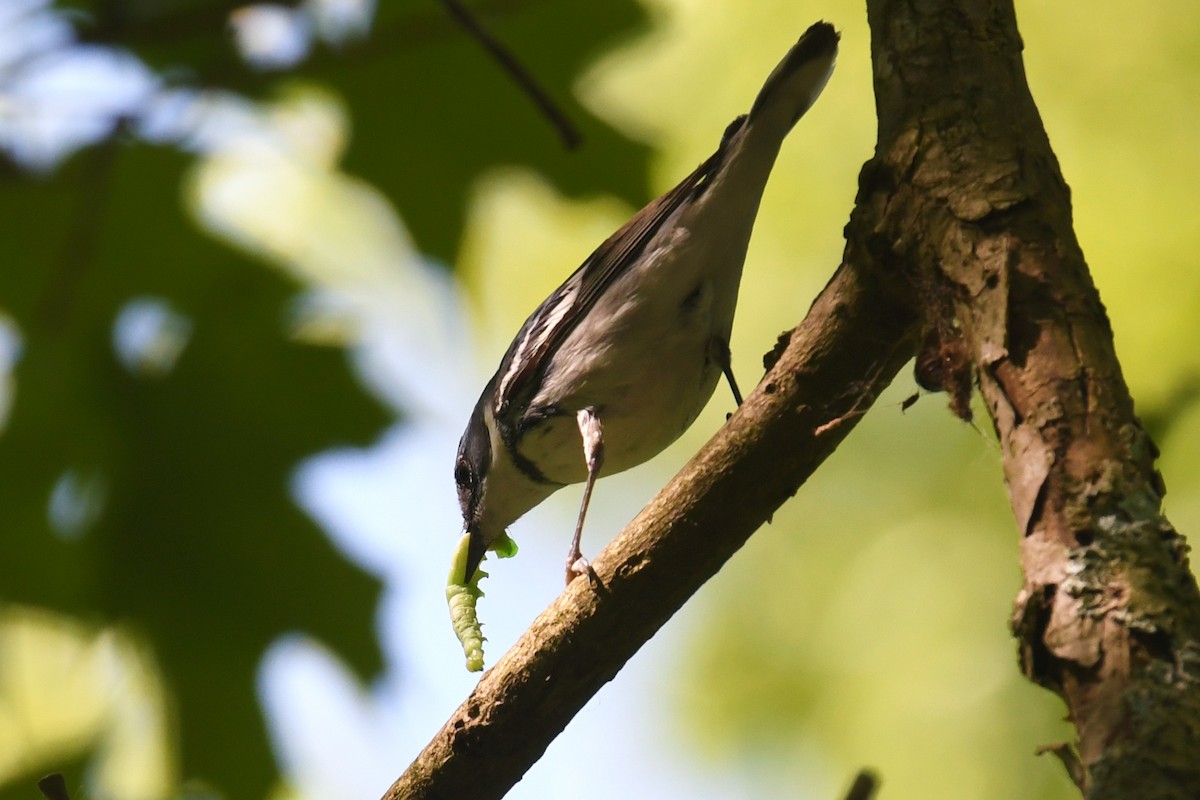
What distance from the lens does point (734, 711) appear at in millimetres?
3799

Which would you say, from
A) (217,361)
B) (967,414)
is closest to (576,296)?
(217,361)

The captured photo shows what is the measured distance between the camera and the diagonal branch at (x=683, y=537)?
2.03m

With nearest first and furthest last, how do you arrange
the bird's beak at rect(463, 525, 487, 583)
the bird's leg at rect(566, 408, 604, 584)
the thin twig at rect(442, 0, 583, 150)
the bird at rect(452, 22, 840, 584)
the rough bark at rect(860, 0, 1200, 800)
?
the rough bark at rect(860, 0, 1200, 800)
the thin twig at rect(442, 0, 583, 150)
the bird at rect(452, 22, 840, 584)
the bird's leg at rect(566, 408, 604, 584)
the bird's beak at rect(463, 525, 487, 583)

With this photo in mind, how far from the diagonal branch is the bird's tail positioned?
1.10 m

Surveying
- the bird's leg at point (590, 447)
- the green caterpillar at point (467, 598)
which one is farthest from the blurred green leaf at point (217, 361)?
the bird's leg at point (590, 447)

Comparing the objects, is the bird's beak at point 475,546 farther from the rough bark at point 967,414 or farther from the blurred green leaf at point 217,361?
the rough bark at point 967,414

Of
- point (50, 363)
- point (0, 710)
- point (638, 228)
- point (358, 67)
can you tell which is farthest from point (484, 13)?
point (0, 710)

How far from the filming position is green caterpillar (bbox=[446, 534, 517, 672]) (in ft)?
9.65

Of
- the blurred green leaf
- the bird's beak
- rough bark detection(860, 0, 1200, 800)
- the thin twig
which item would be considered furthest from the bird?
rough bark detection(860, 0, 1200, 800)

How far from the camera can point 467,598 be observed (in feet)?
11.1

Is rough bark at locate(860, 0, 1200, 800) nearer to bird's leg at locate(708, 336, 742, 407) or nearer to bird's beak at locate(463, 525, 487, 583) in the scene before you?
bird's leg at locate(708, 336, 742, 407)

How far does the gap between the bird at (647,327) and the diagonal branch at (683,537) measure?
702 millimetres

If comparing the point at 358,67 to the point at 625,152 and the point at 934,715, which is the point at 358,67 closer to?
the point at 625,152

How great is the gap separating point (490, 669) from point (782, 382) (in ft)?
3.00
